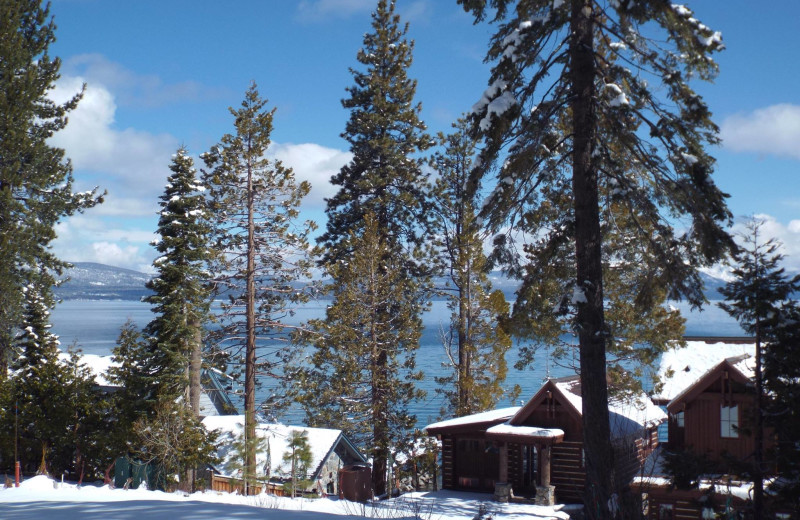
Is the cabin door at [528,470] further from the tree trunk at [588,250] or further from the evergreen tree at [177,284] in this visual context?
the tree trunk at [588,250]

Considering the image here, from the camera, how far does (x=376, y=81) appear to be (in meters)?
30.7

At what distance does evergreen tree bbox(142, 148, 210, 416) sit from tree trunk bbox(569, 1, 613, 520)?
14.5 metres

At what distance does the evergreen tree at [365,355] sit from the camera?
86.1 ft

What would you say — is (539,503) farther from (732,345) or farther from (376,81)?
(376,81)

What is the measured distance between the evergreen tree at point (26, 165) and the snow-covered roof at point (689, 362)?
21.9m

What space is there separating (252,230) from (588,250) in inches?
701

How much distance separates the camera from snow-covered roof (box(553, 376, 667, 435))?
20875mm

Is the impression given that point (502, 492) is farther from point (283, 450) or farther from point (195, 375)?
point (195, 375)

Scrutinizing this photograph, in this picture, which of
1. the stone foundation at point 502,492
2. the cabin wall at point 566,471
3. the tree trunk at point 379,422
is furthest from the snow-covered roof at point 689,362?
the tree trunk at point 379,422

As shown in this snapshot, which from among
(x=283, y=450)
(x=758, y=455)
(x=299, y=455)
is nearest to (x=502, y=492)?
(x=299, y=455)

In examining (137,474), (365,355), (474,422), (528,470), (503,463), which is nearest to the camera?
(503,463)

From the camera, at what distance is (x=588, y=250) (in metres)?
10.1

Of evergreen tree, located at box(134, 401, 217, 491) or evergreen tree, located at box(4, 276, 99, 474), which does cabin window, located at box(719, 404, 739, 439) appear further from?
evergreen tree, located at box(4, 276, 99, 474)

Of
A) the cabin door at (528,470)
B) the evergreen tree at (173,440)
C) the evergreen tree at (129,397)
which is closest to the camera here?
the evergreen tree at (173,440)
